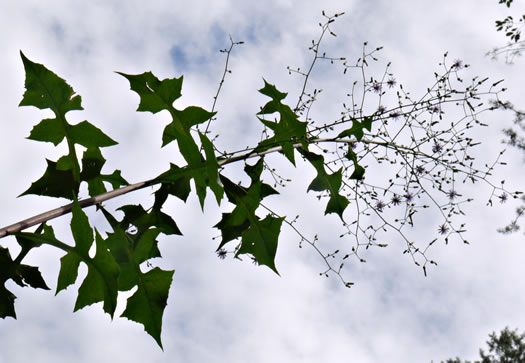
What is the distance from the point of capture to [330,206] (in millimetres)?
1295

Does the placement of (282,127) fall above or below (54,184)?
above

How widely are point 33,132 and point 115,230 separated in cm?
26

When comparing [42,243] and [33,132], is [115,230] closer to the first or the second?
[42,243]

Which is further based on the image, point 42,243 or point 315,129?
point 315,129

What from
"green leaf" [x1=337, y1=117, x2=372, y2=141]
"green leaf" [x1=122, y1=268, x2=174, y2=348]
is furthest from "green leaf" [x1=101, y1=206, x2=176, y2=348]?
"green leaf" [x1=337, y1=117, x2=372, y2=141]

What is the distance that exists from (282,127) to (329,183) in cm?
19

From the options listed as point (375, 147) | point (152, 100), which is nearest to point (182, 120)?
point (152, 100)

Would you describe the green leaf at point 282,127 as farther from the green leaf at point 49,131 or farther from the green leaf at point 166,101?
the green leaf at point 49,131

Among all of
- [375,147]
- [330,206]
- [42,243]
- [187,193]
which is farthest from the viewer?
[375,147]

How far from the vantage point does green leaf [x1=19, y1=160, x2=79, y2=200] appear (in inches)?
38.6

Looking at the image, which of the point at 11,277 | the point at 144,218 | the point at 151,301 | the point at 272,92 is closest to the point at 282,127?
the point at 272,92

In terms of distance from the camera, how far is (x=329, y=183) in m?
1.28

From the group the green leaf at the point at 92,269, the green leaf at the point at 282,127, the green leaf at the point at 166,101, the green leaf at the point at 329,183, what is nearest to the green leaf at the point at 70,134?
the green leaf at the point at 166,101

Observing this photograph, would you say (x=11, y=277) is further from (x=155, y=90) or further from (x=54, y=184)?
(x=155, y=90)
